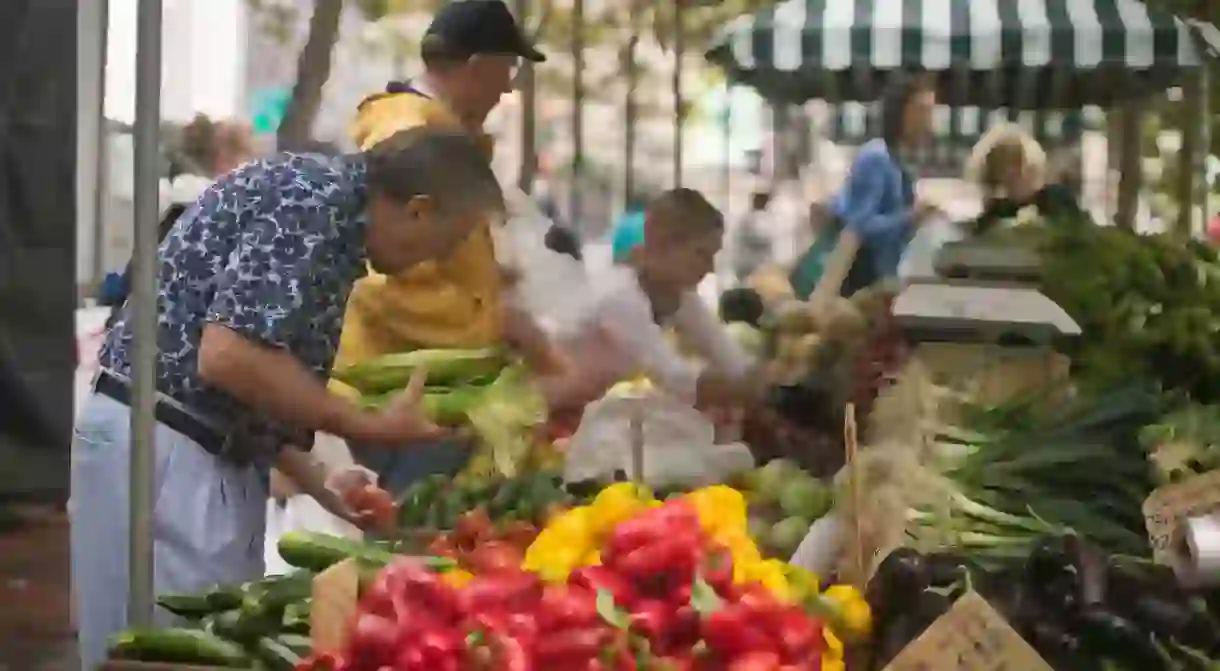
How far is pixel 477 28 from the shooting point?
10.3 ft

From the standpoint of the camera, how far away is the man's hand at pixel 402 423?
2.89 m

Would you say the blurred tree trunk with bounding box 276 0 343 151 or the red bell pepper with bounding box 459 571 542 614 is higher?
the blurred tree trunk with bounding box 276 0 343 151

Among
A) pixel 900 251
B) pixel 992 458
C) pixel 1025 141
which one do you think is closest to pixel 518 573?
pixel 992 458

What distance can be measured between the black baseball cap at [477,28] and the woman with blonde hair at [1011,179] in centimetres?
214

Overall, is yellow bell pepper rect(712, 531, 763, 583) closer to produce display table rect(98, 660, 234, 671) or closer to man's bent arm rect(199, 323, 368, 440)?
produce display table rect(98, 660, 234, 671)

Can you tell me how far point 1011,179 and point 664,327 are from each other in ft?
6.88

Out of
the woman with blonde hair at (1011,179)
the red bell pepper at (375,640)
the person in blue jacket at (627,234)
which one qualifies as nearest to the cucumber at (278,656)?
the red bell pepper at (375,640)

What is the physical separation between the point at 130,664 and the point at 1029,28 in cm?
441

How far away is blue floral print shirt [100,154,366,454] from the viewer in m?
2.59

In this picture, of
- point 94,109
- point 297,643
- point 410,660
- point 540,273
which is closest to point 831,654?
point 410,660

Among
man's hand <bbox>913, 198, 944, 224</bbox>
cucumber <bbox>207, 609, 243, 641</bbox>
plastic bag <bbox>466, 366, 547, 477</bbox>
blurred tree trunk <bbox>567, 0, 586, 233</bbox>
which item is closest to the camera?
cucumber <bbox>207, 609, 243, 641</bbox>

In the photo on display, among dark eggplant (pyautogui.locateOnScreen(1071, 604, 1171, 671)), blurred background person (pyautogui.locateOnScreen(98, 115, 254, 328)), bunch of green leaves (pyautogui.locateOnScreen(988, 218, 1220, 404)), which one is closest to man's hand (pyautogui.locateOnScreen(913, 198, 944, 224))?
bunch of green leaves (pyautogui.locateOnScreen(988, 218, 1220, 404))

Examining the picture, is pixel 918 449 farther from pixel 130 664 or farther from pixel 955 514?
pixel 130 664

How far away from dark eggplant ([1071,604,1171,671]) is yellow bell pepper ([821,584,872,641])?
284 millimetres
